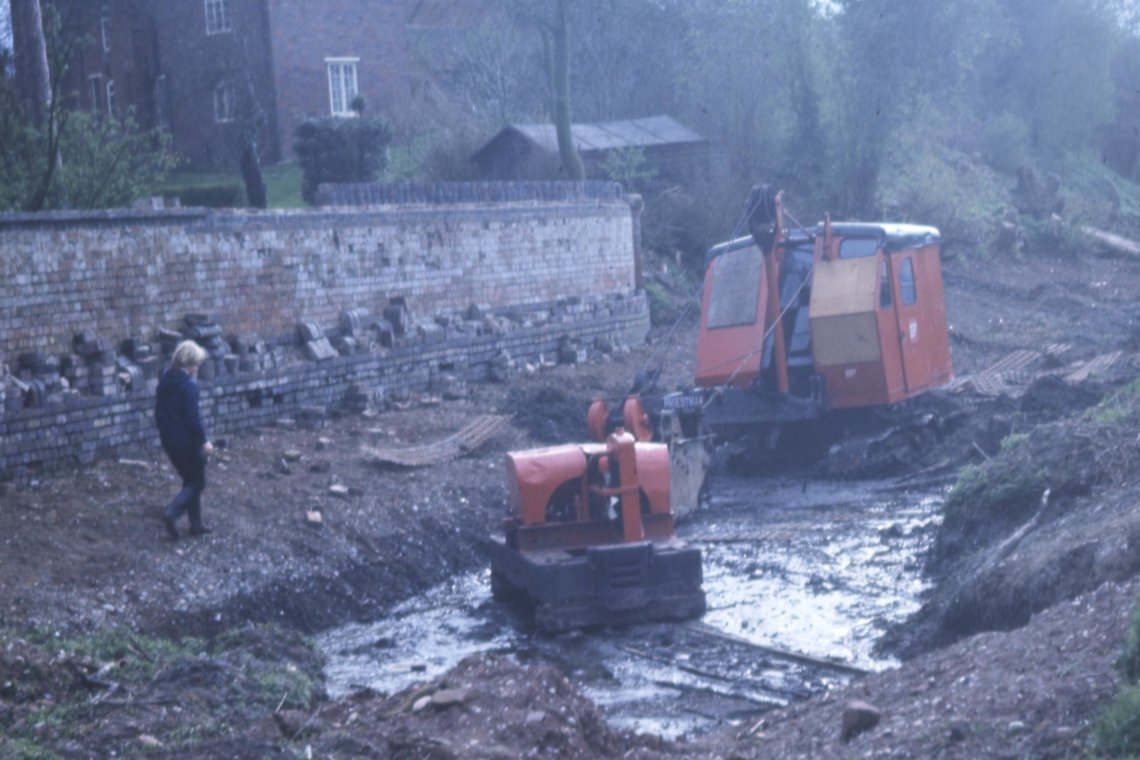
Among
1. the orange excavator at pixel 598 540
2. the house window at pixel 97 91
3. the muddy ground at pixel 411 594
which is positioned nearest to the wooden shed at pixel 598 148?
the muddy ground at pixel 411 594

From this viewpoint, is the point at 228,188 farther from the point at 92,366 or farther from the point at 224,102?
the point at 92,366

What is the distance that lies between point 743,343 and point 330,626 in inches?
276

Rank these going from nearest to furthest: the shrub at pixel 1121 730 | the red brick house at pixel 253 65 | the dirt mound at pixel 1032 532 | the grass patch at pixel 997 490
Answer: the shrub at pixel 1121 730
the dirt mound at pixel 1032 532
the grass patch at pixel 997 490
the red brick house at pixel 253 65

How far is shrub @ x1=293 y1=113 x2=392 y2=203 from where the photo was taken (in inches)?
973

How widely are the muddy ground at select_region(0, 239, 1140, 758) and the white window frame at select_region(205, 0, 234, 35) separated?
61.6 feet

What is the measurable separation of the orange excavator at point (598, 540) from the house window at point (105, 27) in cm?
2967

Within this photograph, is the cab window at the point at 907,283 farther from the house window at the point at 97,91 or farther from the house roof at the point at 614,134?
the house window at the point at 97,91

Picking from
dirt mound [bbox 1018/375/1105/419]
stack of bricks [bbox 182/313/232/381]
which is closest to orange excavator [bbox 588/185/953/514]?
dirt mound [bbox 1018/375/1105/419]

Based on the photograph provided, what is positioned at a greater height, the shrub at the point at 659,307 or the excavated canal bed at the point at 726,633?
the shrub at the point at 659,307

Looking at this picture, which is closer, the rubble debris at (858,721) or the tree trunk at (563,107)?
the rubble debris at (858,721)

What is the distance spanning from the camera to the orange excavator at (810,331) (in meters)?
16.5

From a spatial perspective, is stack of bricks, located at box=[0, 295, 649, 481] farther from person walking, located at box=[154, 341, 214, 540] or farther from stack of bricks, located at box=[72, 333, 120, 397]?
person walking, located at box=[154, 341, 214, 540]

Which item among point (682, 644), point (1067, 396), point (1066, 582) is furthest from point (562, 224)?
point (1066, 582)

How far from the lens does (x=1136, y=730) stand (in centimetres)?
512
